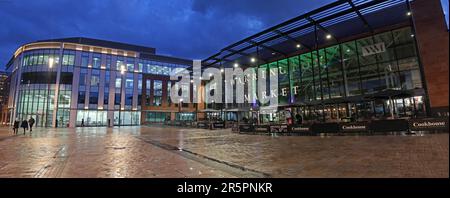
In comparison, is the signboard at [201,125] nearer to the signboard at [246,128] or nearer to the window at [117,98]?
the signboard at [246,128]

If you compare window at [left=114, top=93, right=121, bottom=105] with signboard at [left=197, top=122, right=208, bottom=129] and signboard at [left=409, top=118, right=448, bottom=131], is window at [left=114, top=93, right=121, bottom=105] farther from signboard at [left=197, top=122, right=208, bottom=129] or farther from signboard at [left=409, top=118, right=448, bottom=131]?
signboard at [left=409, top=118, right=448, bottom=131]

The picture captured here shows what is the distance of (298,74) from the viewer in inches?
1091

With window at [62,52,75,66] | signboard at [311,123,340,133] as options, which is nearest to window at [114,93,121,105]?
window at [62,52,75,66]

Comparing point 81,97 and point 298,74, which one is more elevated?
point 298,74

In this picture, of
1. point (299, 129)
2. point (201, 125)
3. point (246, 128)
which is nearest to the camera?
point (299, 129)

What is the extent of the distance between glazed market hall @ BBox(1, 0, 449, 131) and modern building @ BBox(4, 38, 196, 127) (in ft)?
0.64

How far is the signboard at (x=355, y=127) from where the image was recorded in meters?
14.0

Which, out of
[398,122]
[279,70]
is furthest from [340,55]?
[398,122]

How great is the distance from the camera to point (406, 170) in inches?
193

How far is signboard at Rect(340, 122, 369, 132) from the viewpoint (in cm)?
1401

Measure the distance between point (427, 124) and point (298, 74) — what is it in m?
16.4

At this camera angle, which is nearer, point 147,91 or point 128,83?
point 128,83

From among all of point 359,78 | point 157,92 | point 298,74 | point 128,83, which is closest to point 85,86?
point 128,83

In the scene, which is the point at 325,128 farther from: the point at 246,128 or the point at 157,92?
the point at 157,92
